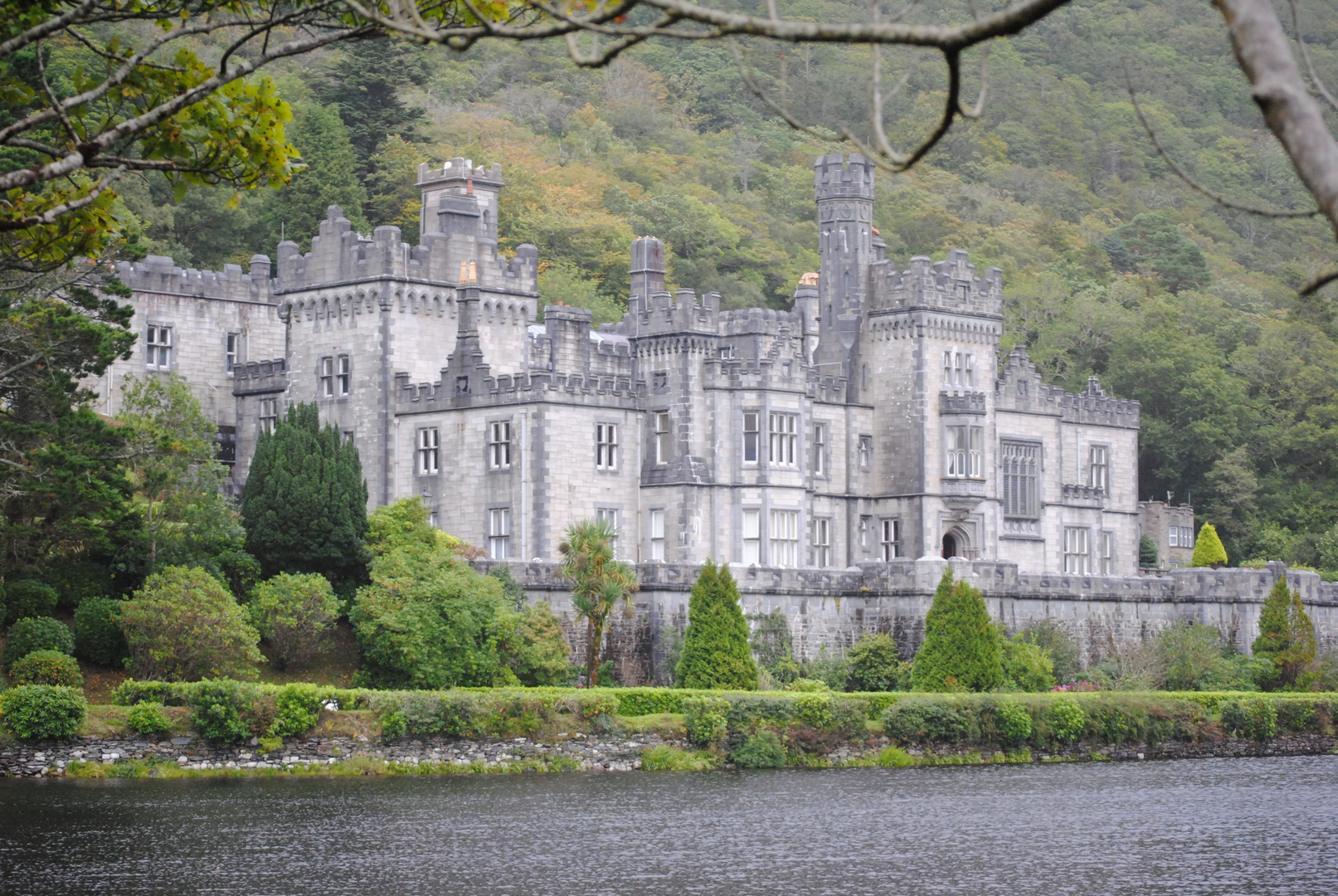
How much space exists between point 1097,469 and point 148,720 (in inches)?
1564

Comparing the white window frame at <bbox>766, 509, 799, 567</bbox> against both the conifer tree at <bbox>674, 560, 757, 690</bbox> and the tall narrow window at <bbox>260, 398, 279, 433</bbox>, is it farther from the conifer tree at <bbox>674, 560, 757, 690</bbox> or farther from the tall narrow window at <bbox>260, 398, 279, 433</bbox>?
the tall narrow window at <bbox>260, 398, 279, 433</bbox>

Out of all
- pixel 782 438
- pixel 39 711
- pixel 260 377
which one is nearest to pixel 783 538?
pixel 782 438

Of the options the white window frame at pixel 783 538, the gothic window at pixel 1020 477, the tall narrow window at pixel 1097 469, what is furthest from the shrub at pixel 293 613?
the tall narrow window at pixel 1097 469

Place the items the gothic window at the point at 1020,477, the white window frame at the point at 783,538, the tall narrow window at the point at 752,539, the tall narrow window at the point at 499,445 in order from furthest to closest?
the gothic window at the point at 1020,477
the white window frame at the point at 783,538
the tall narrow window at the point at 752,539
the tall narrow window at the point at 499,445

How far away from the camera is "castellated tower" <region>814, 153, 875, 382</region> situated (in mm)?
66188

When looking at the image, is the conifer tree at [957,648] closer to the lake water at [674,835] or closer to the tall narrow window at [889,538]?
the lake water at [674,835]

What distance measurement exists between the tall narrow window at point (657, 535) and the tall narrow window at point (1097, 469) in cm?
1942

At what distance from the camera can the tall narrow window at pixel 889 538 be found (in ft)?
213

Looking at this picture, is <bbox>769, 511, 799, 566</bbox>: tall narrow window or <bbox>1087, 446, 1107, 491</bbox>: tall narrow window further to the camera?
<bbox>1087, 446, 1107, 491</bbox>: tall narrow window

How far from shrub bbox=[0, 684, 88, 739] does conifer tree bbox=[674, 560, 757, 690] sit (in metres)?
16.3

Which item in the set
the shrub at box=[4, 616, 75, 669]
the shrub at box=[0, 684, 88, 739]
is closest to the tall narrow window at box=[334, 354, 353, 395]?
the shrub at box=[4, 616, 75, 669]

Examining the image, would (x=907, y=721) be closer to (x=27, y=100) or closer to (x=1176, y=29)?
(x=27, y=100)

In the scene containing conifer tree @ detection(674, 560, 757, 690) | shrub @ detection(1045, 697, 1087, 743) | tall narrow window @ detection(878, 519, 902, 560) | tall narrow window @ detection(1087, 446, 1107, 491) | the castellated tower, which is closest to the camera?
conifer tree @ detection(674, 560, 757, 690)

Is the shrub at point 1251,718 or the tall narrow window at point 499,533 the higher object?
the tall narrow window at point 499,533
